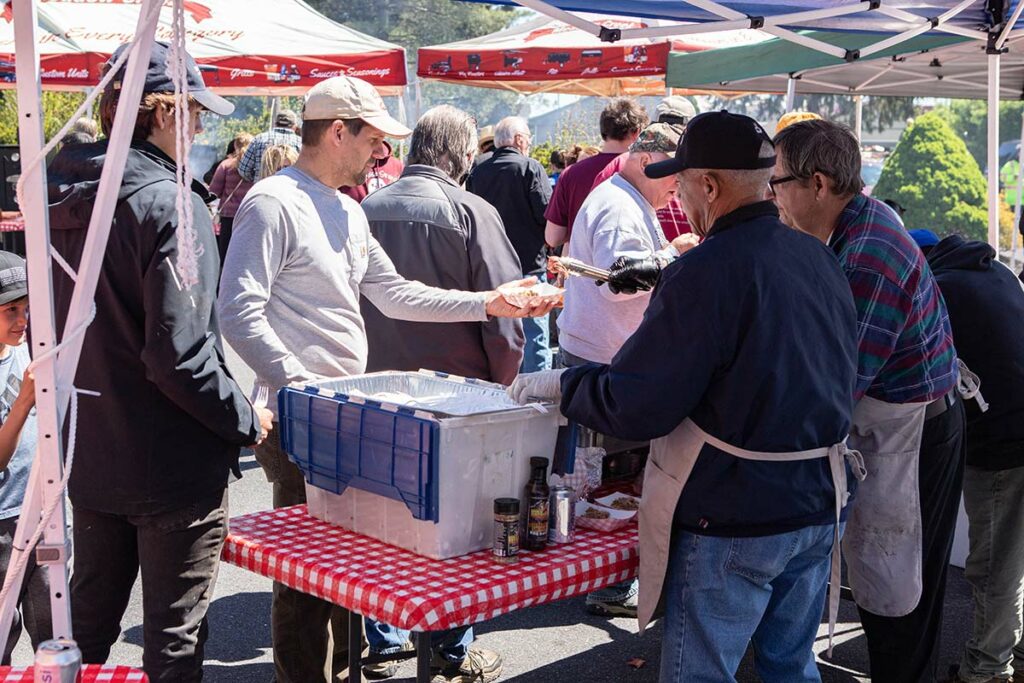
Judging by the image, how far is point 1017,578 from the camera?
3717 mm

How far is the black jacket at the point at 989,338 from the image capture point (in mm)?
3602

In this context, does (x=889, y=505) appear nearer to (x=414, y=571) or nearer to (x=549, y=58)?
(x=414, y=571)

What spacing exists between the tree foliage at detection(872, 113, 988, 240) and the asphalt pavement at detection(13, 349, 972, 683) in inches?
602

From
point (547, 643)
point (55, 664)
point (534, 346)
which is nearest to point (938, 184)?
point (534, 346)

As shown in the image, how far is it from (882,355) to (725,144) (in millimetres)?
784

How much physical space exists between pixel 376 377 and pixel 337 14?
135ft

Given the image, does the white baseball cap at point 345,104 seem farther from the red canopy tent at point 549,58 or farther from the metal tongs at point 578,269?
the red canopy tent at point 549,58

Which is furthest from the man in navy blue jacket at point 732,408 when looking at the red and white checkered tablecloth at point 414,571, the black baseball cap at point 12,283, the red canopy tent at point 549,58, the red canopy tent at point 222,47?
the red canopy tent at point 549,58

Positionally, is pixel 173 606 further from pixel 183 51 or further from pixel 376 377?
pixel 183 51

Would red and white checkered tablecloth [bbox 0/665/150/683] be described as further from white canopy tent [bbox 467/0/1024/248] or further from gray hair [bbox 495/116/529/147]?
gray hair [bbox 495/116/529/147]

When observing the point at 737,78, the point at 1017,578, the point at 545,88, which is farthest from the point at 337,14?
the point at 1017,578

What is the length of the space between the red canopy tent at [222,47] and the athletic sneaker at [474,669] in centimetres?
573

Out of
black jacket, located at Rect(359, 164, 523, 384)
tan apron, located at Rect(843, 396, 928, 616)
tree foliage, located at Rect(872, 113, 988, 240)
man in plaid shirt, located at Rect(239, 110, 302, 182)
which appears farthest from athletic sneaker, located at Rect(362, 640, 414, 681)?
tree foliage, located at Rect(872, 113, 988, 240)

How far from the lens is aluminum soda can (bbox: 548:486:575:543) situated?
2695 mm
